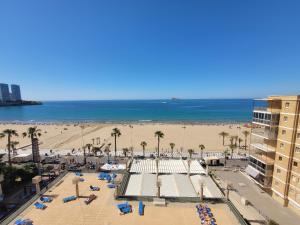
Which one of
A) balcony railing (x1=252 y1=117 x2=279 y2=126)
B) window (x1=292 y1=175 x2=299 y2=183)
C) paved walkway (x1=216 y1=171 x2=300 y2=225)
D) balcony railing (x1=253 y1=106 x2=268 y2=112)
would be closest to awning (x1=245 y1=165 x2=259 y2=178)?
paved walkway (x1=216 y1=171 x2=300 y2=225)

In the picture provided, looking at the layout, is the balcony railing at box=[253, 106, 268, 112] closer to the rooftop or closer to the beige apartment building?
the beige apartment building

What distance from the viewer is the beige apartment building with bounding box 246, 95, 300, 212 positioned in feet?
76.0

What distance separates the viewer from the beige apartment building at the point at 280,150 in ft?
76.0

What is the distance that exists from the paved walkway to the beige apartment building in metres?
1.09

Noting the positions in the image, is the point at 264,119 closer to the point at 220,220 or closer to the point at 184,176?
the point at 184,176

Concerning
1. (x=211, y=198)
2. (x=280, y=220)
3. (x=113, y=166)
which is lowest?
(x=280, y=220)

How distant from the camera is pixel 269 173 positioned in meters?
27.2

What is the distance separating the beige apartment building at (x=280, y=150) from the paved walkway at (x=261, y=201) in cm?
109

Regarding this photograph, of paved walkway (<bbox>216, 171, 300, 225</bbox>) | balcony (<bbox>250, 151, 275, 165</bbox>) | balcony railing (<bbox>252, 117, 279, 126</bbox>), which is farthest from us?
balcony (<bbox>250, 151, 275, 165</bbox>)

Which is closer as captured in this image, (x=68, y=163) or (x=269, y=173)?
(x=269, y=173)

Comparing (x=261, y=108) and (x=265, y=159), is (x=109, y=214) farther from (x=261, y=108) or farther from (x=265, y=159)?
(x=261, y=108)

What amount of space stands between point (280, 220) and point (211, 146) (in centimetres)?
3301

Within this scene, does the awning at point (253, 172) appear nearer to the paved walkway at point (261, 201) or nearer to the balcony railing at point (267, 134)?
the paved walkway at point (261, 201)

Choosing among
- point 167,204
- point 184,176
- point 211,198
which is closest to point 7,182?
point 167,204
